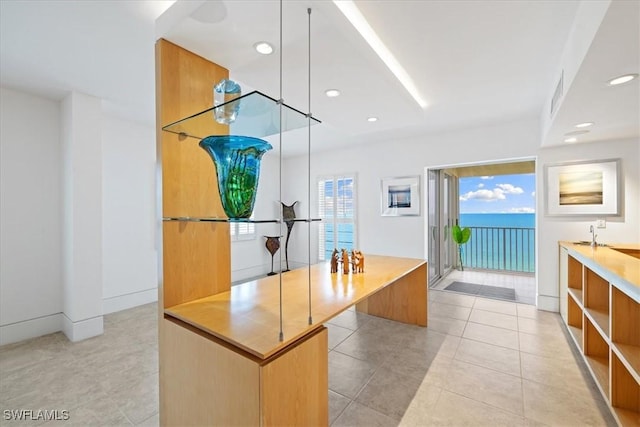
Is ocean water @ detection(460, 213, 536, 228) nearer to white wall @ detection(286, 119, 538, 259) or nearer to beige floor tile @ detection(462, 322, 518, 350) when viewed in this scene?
white wall @ detection(286, 119, 538, 259)

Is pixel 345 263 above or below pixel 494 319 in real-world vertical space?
above

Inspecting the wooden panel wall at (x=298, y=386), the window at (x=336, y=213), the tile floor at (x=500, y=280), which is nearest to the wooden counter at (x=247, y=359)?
the wooden panel wall at (x=298, y=386)

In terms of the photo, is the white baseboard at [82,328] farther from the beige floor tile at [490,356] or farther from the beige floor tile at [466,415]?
the beige floor tile at [490,356]

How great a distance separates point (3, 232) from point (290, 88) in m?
3.22

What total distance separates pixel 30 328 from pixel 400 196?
4.97 m

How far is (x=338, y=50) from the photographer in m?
1.68

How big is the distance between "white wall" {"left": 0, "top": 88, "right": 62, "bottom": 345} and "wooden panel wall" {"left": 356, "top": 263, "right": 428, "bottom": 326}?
3.65 m

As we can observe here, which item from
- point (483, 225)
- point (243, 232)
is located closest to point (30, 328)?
point (243, 232)

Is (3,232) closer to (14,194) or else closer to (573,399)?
(14,194)

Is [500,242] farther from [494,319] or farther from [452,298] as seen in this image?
[494,319]

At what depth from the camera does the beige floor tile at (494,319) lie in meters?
2.98

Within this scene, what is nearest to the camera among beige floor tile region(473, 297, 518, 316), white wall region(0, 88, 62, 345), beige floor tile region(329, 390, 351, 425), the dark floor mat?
beige floor tile region(329, 390, 351, 425)

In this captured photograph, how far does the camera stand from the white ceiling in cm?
144

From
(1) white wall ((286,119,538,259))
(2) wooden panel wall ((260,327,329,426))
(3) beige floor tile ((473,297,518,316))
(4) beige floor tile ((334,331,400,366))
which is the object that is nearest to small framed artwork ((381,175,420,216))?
(1) white wall ((286,119,538,259))
